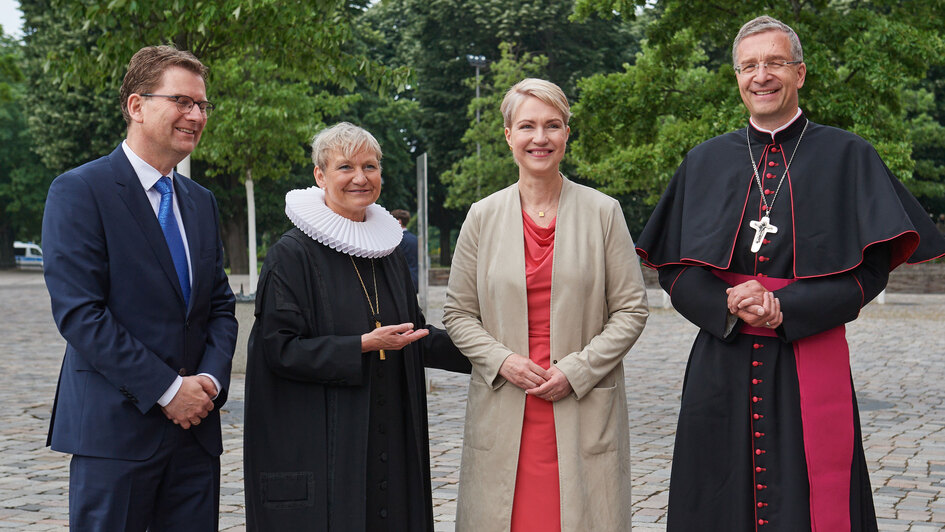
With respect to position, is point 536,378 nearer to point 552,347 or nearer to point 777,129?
point 552,347

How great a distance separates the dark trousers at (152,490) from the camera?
3217mm

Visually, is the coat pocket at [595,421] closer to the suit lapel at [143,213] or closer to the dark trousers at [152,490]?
A: the dark trousers at [152,490]

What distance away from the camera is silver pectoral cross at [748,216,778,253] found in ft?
11.8

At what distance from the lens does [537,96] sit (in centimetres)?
376

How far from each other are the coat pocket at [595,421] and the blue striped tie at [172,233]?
1.46 metres

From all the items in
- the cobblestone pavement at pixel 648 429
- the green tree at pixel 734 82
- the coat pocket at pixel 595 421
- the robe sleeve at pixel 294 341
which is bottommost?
the cobblestone pavement at pixel 648 429

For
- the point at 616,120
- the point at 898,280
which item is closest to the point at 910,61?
the point at 616,120

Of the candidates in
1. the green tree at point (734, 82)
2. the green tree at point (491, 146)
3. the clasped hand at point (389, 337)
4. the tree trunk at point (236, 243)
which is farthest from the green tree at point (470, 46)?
the clasped hand at point (389, 337)

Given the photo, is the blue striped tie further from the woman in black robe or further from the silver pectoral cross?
the silver pectoral cross

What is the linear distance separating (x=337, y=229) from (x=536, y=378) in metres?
0.92

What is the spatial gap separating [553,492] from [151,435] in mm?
1438

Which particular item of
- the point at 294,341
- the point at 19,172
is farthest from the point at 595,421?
the point at 19,172

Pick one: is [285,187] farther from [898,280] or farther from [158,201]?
[158,201]

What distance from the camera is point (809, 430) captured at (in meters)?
3.53
